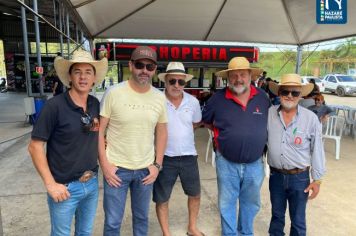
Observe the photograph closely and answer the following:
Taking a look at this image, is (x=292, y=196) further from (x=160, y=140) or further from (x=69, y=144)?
(x=69, y=144)

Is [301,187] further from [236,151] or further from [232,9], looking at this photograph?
[232,9]

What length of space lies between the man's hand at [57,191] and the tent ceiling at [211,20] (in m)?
4.02

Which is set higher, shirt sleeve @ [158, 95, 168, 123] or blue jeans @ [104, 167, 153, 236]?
shirt sleeve @ [158, 95, 168, 123]

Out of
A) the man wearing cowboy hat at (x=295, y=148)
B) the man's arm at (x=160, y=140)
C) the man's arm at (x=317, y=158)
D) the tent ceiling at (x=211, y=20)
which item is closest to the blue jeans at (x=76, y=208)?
the man's arm at (x=160, y=140)

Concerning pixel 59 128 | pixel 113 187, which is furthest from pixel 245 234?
pixel 59 128

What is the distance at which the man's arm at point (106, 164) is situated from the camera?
81.4 inches

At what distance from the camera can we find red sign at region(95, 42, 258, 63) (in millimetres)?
7883

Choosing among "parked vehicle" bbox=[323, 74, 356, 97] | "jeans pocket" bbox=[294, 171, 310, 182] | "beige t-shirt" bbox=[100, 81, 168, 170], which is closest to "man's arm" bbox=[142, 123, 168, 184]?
"beige t-shirt" bbox=[100, 81, 168, 170]

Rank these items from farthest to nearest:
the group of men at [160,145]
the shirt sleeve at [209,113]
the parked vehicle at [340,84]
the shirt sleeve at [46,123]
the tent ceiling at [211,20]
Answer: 1. the parked vehicle at [340,84]
2. the tent ceiling at [211,20]
3. the shirt sleeve at [209,113]
4. the group of men at [160,145]
5. the shirt sleeve at [46,123]

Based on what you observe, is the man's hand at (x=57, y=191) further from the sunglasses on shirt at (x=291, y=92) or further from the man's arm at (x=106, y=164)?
the sunglasses on shirt at (x=291, y=92)

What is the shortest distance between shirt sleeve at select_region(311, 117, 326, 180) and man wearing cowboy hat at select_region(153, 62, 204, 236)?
959mm

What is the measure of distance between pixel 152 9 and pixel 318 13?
11.3 ft

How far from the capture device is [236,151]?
242 cm

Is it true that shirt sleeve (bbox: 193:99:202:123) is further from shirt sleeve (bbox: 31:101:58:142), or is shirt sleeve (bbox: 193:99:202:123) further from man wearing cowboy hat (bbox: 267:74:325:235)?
shirt sleeve (bbox: 31:101:58:142)
